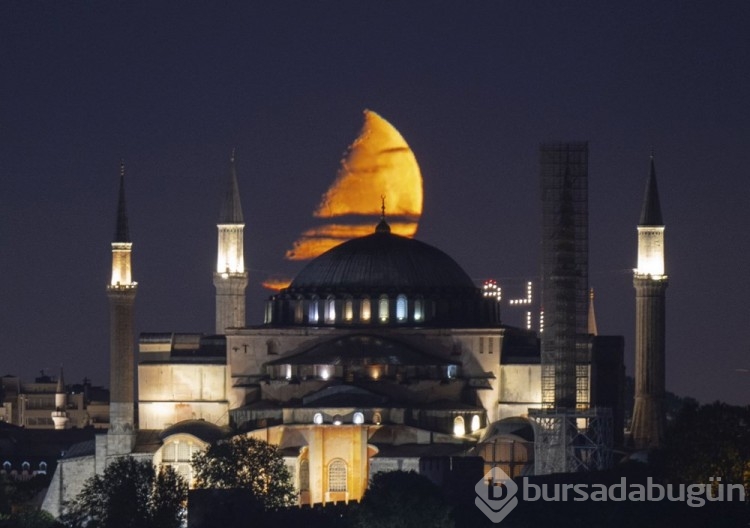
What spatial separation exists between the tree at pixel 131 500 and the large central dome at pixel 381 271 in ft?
63.4

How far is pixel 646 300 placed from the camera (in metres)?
146

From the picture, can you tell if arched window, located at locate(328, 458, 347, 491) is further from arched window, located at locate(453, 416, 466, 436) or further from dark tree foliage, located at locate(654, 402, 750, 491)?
dark tree foliage, located at locate(654, 402, 750, 491)

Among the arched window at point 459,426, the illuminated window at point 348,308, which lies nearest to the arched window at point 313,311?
the illuminated window at point 348,308

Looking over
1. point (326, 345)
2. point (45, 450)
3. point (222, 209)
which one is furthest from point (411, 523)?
point (45, 450)

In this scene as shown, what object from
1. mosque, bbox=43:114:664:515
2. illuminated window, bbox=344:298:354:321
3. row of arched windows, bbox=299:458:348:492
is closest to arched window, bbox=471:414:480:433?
mosque, bbox=43:114:664:515

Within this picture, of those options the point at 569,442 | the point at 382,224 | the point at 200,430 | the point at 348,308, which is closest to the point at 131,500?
the point at 200,430

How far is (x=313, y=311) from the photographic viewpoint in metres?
150

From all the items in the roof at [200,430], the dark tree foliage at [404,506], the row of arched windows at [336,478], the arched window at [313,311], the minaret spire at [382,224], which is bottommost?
the dark tree foliage at [404,506]

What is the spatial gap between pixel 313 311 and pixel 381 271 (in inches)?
131

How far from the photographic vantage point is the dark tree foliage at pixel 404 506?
122 meters

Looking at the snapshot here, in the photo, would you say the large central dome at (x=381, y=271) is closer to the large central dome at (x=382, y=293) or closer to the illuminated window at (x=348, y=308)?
the large central dome at (x=382, y=293)

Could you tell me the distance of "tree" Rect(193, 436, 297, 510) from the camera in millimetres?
130375

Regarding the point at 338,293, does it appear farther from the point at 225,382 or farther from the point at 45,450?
the point at 45,450

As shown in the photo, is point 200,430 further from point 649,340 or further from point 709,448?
point 709,448
